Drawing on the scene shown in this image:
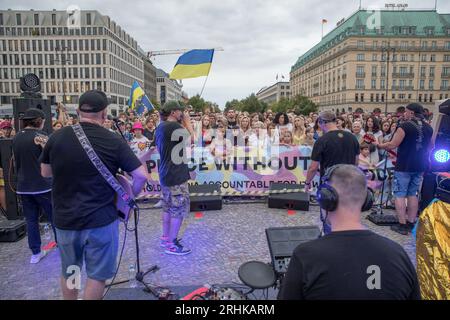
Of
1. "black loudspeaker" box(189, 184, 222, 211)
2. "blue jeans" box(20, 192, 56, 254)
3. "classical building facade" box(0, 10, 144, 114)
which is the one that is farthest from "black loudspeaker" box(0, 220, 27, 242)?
"classical building facade" box(0, 10, 144, 114)

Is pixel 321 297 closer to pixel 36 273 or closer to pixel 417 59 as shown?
Result: pixel 36 273

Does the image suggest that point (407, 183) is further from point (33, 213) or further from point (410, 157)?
point (33, 213)

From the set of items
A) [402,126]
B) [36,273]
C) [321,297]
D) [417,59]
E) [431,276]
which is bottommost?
[36,273]

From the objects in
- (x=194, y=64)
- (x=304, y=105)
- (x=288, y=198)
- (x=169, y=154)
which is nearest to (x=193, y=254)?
(x=169, y=154)

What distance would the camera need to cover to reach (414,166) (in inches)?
220

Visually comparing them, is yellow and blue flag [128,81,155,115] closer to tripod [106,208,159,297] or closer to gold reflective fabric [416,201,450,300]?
tripod [106,208,159,297]

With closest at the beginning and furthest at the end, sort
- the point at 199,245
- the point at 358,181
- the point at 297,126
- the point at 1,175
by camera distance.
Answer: the point at 358,181
the point at 199,245
the point at 1,175
the point at 297,126

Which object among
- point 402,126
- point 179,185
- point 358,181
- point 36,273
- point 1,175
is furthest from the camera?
point 1,175

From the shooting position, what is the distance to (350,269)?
1536mm

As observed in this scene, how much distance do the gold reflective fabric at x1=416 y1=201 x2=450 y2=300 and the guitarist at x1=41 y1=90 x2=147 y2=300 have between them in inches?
115

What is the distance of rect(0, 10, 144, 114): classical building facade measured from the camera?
268ft

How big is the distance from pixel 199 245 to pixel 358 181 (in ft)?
12.7

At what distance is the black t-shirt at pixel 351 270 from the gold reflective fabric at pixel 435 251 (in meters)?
1.71

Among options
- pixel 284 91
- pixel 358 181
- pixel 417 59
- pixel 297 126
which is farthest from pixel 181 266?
pixel 284 91
